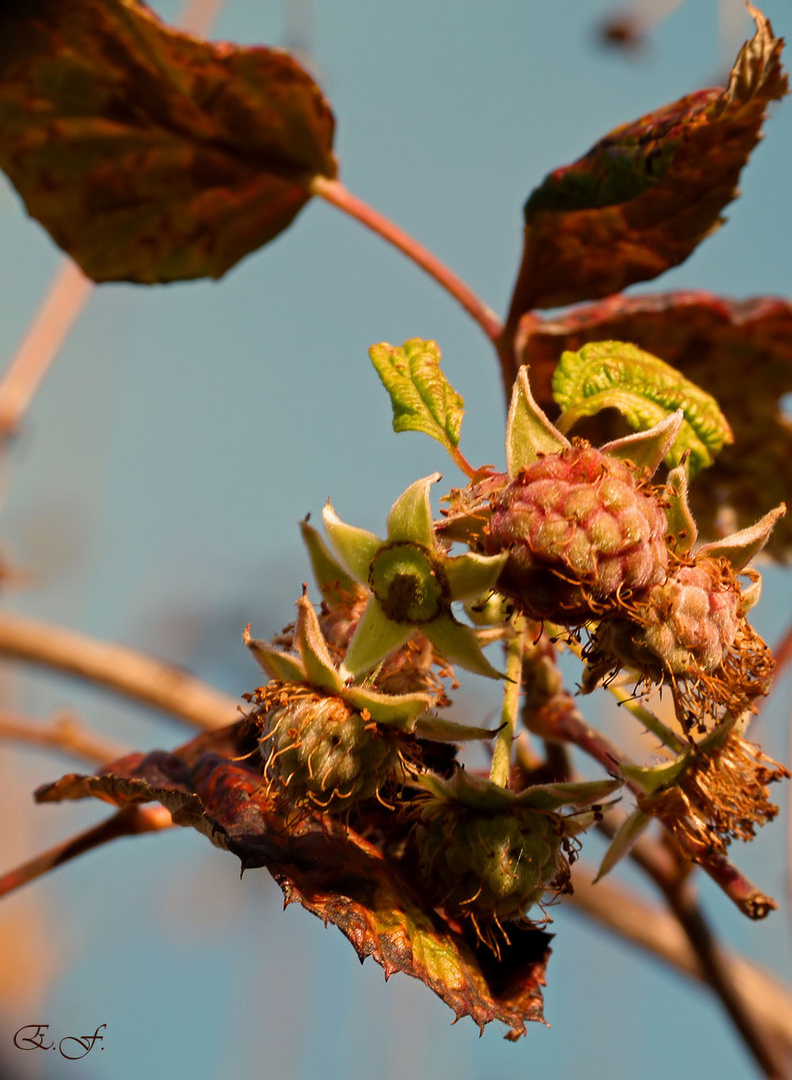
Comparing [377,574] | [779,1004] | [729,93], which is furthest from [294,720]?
[779,1004]

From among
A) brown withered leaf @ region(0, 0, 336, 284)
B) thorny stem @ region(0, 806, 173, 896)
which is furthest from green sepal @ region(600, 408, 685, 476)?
brown withered leaf @ region(0, 0, 336, 284)

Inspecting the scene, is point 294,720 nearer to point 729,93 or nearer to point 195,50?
point 729,93

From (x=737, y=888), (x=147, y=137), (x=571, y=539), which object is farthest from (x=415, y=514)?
(x=147, y=137)

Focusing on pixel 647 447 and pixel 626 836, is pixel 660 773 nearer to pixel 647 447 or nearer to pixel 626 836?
pixel 626 836

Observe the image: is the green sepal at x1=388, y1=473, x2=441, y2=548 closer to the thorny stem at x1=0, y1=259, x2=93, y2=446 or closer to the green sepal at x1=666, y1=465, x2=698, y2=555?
the green sepal at x1=666, y1=465, x2=698, y2=555

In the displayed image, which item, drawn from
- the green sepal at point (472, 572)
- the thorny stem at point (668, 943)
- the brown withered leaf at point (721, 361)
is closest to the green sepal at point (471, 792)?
the green sepal at point (472, 572)

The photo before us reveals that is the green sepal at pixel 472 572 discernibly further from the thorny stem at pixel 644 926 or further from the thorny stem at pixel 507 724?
the thorny stem at pixel 644 926
